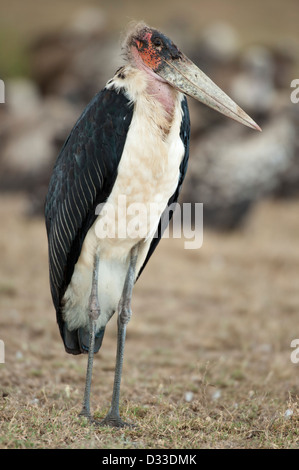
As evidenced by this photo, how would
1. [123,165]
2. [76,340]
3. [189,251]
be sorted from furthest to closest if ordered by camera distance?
1. [189,251]
2. [76,340]
3. [123,165]

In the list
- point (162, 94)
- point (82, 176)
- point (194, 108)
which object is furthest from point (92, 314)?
point (194, 108)

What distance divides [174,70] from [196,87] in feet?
0.46

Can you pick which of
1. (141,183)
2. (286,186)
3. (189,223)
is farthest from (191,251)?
(141,183)

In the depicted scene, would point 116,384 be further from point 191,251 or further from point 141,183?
point 191,251

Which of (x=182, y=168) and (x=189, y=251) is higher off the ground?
(x=182, y=168)

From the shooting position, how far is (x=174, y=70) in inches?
135

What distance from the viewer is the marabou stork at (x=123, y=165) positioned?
10.9ft

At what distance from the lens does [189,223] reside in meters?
8.94

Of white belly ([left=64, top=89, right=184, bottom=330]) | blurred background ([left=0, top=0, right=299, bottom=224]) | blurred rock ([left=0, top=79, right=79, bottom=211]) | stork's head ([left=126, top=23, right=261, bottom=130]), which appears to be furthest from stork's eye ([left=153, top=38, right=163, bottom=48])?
blurred rock ([left=0, top=79, right=79, bottom=211])

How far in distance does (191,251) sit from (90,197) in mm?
4609

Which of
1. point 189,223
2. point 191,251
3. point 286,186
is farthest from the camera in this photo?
point 286,186

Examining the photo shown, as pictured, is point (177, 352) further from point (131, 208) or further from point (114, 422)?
point (131, 208)

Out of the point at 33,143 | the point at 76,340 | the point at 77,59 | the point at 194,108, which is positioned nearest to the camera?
the point at 76,340

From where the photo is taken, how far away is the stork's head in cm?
341
